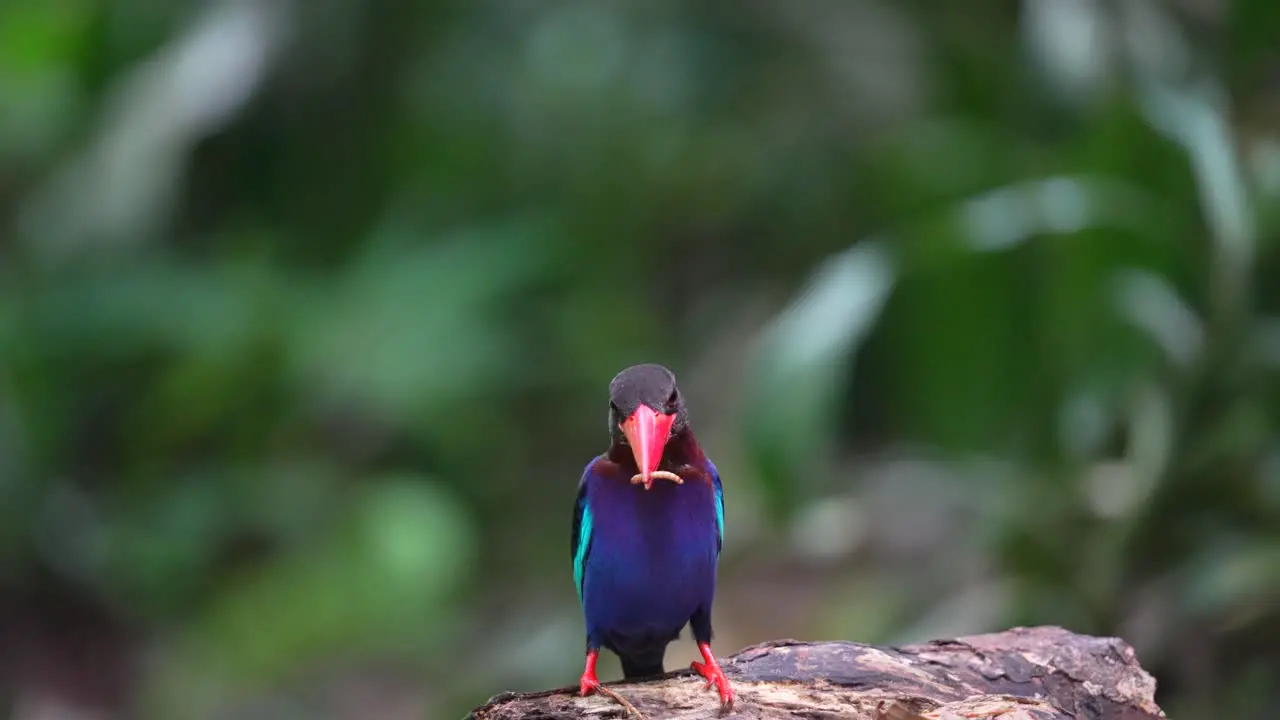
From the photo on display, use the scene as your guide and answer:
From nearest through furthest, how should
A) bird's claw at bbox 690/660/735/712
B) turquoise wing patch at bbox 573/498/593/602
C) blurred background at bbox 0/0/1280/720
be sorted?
bird's claw at bbox 690/660/735/712
turquoise wing patch at bbox 573/498/593/602
blurred background at bbox 0/0/1280/720

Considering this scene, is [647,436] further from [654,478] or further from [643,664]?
[643,664]

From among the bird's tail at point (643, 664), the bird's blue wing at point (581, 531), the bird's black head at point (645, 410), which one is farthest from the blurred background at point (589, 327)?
the bird's black head at point (645, 410)

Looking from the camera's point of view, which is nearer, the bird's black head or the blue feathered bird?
the bird's black head

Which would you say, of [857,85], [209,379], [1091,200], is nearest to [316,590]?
[209,379]

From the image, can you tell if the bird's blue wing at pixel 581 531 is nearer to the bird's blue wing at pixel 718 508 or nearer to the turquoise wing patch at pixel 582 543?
the turquoise wing patch at pixel 582 543

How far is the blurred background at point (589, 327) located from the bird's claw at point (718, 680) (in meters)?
1.08

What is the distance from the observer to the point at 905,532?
4.20 m

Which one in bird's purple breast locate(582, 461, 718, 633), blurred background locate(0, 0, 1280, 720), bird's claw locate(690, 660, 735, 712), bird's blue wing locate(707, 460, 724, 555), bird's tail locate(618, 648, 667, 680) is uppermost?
blurred background locate(0, 0, 1280, 720)

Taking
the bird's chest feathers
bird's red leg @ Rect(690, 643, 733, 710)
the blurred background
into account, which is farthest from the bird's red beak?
the blurred background

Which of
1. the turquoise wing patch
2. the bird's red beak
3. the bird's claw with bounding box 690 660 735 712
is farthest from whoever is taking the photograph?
the turquoise wing patch

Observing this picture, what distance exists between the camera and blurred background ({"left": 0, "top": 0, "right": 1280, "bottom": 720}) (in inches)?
121

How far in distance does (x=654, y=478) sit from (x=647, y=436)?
0.45ft

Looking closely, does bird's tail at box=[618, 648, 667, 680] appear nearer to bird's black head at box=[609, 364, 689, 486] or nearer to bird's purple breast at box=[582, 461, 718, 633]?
bird's purple breast at box=[582, 461, 718, 633]

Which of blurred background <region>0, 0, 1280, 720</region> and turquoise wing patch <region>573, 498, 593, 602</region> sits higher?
blurred background <region>0, 0, 1280, 720</region>
